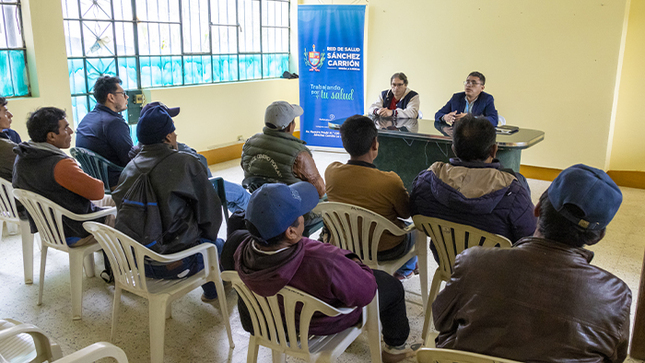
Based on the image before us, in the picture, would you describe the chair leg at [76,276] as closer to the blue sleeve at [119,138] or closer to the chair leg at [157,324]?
the chair leg at [157,324]

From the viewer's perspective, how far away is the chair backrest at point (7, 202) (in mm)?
2879

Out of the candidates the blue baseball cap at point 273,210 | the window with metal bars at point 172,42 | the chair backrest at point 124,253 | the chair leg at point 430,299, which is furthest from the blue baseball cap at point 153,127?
the window with metal bars at point 172,42

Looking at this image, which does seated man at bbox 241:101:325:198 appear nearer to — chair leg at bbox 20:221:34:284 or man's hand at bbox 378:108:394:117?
chair leg at bbox 20:221:34:284

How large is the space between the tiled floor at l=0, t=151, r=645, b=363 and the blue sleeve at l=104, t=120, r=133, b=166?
85 centimetres

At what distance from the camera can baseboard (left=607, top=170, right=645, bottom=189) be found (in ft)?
17.1

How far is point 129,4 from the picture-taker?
5160mm

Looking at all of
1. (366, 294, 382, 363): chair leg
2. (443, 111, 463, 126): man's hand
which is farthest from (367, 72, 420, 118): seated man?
(366, 294, 382, 363): chair leg

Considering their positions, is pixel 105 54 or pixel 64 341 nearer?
pixel 64 341

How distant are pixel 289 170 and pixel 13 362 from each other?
1672 mm

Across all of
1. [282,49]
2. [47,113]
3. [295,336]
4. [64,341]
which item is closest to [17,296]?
[64,341]

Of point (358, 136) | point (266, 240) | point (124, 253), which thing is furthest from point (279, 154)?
point (266, 240)

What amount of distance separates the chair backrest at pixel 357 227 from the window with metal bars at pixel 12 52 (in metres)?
3.42

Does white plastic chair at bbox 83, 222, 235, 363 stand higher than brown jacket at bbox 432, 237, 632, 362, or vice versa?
brown jacket at bbox 432, 237, 632, 362

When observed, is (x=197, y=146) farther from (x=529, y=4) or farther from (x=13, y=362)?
(x=13, y=362)
